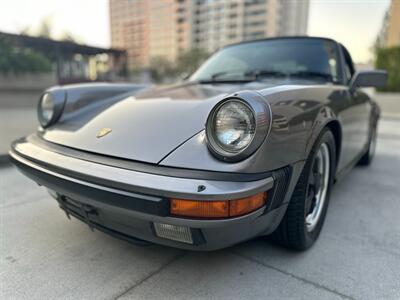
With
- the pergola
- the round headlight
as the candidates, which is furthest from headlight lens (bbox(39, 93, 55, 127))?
the pergola

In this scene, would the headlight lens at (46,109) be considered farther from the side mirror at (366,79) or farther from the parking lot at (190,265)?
the side mirror at (366,79)

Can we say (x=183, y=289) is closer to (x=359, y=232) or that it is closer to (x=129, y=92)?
(x=359, y=232)

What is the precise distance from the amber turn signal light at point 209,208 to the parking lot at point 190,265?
470 millimetres

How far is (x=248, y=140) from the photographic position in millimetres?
1260

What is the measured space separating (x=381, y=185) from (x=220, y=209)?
100 inches

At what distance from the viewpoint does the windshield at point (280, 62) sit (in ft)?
8.17

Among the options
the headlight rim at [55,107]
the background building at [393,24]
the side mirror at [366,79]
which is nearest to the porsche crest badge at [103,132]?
the headlight rim at [55,107]

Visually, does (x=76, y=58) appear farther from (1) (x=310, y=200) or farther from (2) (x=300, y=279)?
(2) (x=300, y=279)

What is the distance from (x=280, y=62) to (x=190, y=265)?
180 centimetres

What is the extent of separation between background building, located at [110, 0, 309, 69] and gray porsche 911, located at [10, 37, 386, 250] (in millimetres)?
60829

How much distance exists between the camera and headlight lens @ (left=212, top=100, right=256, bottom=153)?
49.8 inches

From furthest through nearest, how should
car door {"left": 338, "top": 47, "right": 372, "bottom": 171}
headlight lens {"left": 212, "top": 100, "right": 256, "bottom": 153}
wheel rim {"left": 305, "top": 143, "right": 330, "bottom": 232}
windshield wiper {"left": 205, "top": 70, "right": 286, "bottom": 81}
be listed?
windshield wiper {"left": 205, "top": 70, "right": 286, "bottom": 81} < car door {"left": 338, "top": 47, "right": 372, "bottom": 171} < wheel rim {"left": 305, "top": 143, "right": 330, "bottom": 232} < headlight lens {"left": 212, "top": 100, "right": 256, "bottom": 153}

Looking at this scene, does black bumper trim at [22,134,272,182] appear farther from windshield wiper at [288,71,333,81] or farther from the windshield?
windshield wiper at [288,71,333,81]

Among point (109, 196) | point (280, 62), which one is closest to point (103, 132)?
point (109, 196)
